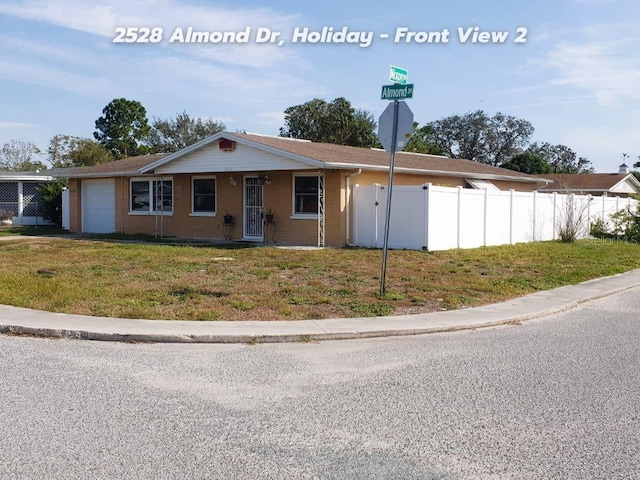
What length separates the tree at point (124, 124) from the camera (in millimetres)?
73188

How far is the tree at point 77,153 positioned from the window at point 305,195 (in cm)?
3907

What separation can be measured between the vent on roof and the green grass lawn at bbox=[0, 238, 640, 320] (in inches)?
141

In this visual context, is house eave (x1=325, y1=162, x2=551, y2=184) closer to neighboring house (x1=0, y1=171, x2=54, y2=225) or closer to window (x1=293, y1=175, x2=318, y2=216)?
window (x1=293, y1=175, x2=318, y2=216)

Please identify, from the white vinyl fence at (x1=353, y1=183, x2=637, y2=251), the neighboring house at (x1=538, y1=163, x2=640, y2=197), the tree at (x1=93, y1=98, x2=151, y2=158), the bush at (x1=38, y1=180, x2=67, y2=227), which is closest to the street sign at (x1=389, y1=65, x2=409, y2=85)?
the white vinyl fence at (x1=353, y1=183, x2=637, y2=251)

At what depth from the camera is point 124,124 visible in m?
74.1

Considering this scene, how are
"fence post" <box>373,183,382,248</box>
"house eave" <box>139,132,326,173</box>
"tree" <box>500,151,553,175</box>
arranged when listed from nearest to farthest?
"house eave" <box>139,132,326,173</box>, "fence post" <box>373,183,382,248</box>, "tree" <box>500,151,553,175</box>

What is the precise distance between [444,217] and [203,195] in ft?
31.9

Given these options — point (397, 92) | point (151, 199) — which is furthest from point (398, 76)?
point (151, 199)

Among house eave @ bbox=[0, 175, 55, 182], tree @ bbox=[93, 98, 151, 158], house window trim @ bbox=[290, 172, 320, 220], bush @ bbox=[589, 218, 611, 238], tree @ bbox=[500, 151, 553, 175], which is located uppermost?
tree @ bbox=[93, 98, 151, 158]

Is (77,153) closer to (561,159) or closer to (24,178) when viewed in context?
(24,178)

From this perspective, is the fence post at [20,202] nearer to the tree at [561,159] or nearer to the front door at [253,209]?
the front door at [253,209]

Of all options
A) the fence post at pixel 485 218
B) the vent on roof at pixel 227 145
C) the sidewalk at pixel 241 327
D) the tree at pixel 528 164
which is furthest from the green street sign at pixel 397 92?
the tree at pixel 528 164

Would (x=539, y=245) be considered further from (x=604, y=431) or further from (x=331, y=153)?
(x=604, y=431)

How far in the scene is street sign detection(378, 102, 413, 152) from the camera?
10.6 meters
